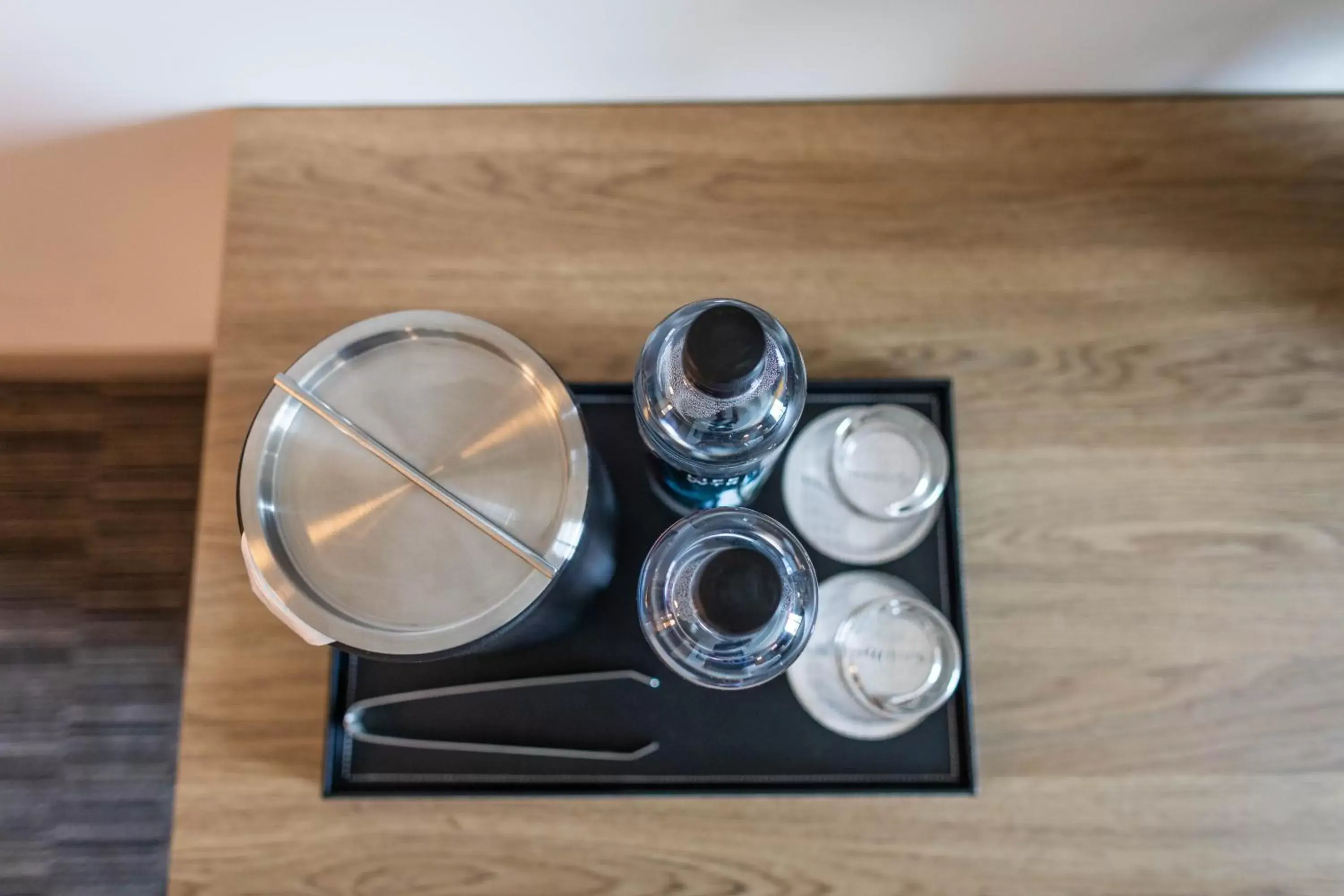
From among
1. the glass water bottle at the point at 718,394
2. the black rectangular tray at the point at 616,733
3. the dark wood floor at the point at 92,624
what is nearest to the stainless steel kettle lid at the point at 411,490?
the glass water bottle at the point at 718,394

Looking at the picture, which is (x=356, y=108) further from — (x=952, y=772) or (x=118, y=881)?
(x=118, y=881)

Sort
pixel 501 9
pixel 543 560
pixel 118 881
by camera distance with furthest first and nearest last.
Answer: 1. pixel 118 881
2. pixel 501 9
3. pixel 543 560

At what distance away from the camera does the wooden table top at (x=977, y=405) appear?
1.87 ft

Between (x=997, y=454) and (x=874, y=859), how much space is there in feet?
0.93

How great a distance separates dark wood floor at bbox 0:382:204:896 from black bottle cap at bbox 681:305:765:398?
40.3 inches

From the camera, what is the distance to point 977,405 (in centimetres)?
61

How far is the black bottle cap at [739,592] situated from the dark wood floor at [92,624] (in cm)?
99

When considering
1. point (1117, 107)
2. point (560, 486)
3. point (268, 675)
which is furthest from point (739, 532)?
point (1117, 107)

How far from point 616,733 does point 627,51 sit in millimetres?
456

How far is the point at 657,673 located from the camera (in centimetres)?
57

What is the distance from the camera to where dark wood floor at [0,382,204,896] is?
1.13m

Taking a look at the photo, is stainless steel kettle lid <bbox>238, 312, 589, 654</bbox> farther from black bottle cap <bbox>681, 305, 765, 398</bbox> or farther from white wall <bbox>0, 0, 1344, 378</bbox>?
white wall <bbox>0, 0, 1344, 378</bbox>

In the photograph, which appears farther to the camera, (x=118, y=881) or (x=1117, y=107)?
(x=118, y=881)

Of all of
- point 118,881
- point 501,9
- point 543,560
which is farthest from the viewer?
point 118,881
